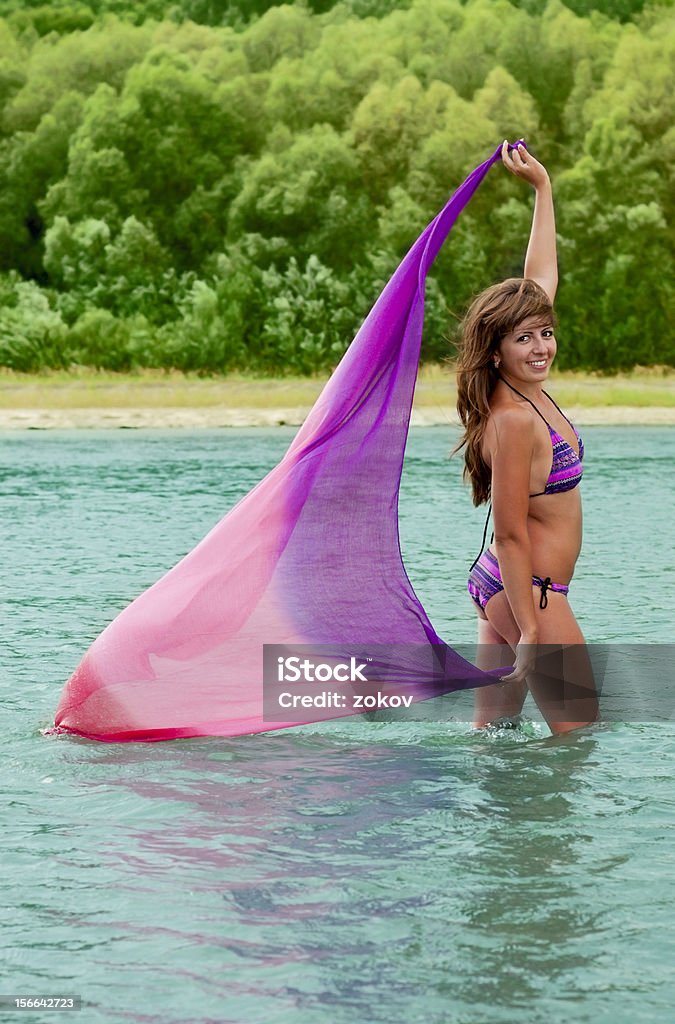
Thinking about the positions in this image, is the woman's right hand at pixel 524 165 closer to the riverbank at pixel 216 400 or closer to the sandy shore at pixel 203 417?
the riverbank at pixel 216 400

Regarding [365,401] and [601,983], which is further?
[365,401]

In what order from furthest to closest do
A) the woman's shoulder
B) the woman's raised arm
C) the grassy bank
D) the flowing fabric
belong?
the grassy bank, the flowing fabric, the woman's raised arm, the woman's shoulder

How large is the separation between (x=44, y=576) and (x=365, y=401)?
20.6ft

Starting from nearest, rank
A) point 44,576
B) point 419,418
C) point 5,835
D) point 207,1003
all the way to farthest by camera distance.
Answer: point 207,1003, point 5,835, point 44,576, point 419,418

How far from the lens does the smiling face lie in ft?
16.9

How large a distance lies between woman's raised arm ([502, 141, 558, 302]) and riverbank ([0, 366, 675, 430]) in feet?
75.7

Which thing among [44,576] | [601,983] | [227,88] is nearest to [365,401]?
[601,983]

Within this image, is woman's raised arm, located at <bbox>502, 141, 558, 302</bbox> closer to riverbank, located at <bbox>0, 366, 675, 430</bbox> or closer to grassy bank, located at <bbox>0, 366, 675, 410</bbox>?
riverbank, located at <bbox>0, 366, 675, 430</bbox>

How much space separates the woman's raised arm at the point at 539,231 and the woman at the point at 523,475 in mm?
221

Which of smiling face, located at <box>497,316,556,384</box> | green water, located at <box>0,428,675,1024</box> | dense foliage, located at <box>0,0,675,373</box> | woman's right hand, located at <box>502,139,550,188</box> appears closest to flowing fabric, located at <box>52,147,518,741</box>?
woman's right hand, located at <box>502,139,550,188</box>

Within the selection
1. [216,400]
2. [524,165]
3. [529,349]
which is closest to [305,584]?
[529,349]

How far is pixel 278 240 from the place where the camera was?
4341 centimetres

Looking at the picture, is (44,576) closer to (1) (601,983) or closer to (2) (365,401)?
(2) (365,401)

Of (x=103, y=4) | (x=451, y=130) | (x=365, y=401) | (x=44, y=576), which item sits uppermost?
(x=103, y=4)
